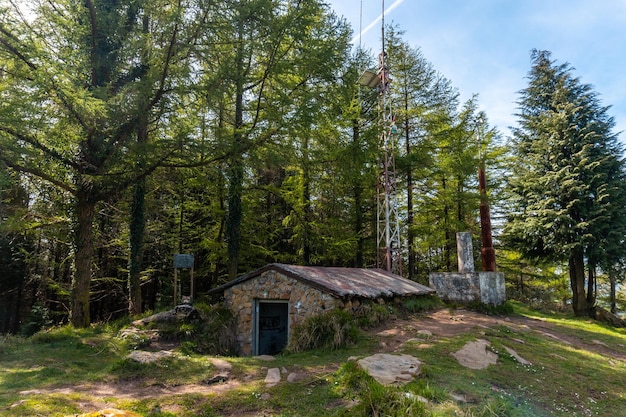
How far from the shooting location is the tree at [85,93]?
22.1 ft

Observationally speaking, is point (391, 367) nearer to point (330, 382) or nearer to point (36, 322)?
point (330, 382)

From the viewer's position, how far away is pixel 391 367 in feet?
16.2

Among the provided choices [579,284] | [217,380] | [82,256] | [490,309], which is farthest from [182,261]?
[579,284]

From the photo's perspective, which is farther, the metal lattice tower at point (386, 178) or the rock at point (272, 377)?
the metal lattice tower at point (386, 178)

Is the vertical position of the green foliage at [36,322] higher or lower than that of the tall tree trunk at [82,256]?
lower

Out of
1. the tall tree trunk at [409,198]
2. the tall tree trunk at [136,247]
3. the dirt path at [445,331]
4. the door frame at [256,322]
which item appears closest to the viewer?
the dirt path at [445,331]

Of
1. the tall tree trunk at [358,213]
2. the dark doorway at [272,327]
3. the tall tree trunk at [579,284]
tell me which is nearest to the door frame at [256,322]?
the dark doorway at [272,327]

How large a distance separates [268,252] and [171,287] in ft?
15.5

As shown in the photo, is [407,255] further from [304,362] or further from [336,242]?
[304,362]

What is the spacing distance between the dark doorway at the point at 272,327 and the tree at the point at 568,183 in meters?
12.6

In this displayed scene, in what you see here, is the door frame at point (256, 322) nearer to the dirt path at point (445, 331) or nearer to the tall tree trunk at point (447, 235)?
the dirt path at point (445, 331)

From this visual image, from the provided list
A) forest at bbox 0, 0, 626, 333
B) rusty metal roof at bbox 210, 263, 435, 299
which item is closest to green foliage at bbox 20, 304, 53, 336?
forest at bbox 0, 0, 626, 333

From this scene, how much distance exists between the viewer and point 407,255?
16.5 meters

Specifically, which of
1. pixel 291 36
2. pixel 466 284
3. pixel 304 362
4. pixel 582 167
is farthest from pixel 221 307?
pixel 582 167
